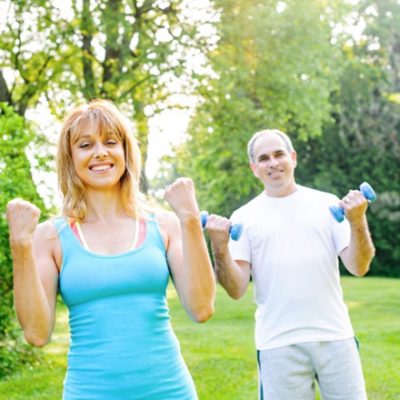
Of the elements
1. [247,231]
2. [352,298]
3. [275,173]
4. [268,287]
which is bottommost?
[352,298]

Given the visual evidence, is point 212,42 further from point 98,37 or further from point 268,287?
point 268,287

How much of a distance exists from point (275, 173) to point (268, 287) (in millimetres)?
589

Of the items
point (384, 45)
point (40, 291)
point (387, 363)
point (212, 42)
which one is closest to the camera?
point (40, 291)

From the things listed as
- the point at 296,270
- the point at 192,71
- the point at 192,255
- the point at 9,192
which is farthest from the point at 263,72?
the point at 192,255

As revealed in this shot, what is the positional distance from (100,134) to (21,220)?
1.30 ft

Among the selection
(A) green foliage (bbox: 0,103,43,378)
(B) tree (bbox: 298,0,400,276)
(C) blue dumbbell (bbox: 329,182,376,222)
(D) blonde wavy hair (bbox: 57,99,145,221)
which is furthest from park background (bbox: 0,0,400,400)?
(D) blonde wavy hair (bbox: 57,99,145,221)

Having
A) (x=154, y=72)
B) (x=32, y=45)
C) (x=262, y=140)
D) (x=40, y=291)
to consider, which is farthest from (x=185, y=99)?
(x=40, y=291)

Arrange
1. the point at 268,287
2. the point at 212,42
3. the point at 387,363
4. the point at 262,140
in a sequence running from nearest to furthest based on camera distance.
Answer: the point at 268,287 → the point at 262,140 → the point at 387,363 → the point at 212,42

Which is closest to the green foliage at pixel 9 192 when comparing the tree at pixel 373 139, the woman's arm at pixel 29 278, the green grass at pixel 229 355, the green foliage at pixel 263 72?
the green grass at pixel 229 355

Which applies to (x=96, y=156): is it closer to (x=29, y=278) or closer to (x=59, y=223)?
(x=59, y=223)

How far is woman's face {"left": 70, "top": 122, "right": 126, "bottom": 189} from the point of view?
2592mm

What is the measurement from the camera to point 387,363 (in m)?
8.96

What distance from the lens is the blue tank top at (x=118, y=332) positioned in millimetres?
2426

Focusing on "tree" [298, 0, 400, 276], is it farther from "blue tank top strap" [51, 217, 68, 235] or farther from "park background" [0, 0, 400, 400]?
"blue tank top strap" [51, 217, 68, 235]
